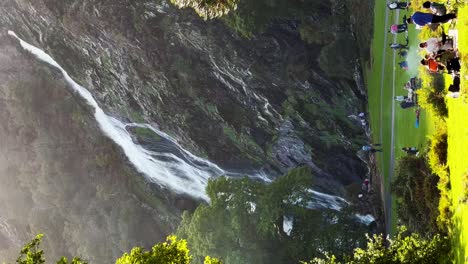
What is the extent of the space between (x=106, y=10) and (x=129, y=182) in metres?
17.6

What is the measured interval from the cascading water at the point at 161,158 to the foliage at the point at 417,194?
1698cm

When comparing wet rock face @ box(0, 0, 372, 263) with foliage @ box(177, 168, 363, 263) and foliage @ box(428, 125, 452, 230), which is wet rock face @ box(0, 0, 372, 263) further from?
foliage @ box(428, 125, 452, 230)

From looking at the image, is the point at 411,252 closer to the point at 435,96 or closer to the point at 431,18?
the point at 435,96

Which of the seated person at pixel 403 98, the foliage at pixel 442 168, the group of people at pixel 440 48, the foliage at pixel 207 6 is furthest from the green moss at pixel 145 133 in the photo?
the group of people at pixel 440 48

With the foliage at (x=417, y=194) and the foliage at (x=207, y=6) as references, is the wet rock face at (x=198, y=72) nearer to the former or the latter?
the foliage at (x=417, y=194)

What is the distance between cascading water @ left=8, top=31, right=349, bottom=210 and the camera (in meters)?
46.8

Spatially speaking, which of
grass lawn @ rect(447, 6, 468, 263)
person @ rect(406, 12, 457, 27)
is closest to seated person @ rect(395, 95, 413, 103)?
grass lawn @ rect(447, 6, 468, 263)

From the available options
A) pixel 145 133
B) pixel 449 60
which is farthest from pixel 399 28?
pixel 145 133

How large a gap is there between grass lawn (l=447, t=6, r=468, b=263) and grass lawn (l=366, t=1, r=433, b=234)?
23.5ft

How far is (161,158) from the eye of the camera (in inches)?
1933

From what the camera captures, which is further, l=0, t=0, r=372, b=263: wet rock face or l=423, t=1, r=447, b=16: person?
l=0, t=0, r=372, b=263: wet rock face

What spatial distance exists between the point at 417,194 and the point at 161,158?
27.3 metres

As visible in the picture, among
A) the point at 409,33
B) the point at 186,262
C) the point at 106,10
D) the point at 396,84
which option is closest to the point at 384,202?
the point at 396,84

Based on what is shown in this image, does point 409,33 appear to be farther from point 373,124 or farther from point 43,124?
point 43,124
